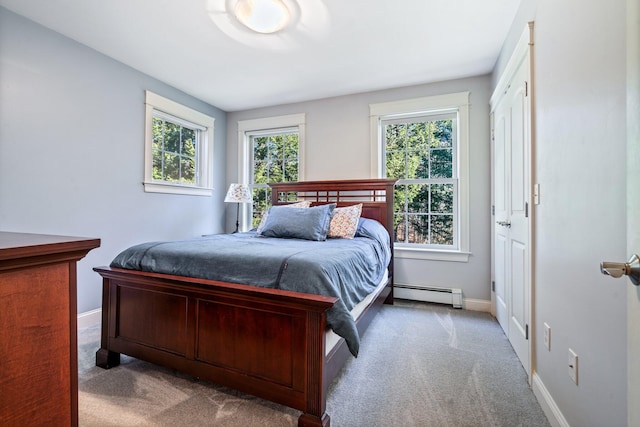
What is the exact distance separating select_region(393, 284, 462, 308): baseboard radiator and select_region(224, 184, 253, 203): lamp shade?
2166mm

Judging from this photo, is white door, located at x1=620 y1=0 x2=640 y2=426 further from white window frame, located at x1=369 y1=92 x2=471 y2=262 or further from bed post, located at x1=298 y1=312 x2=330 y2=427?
white window frame, located at x1=369 y1=92 x2=471 y2=262

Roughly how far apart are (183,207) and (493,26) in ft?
11.9

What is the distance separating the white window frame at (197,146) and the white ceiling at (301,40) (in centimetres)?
27

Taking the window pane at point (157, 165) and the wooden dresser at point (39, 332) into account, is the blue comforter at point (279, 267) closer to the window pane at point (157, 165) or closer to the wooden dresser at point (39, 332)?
the wooden dresser at point (39, 332)

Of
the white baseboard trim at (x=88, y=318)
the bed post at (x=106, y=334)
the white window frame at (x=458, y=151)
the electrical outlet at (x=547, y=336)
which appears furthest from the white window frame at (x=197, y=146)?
the electrical outlet at (x=547, y=336)

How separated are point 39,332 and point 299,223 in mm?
2156

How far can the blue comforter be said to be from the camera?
4.66ft

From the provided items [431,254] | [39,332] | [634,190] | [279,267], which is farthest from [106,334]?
[431,254]

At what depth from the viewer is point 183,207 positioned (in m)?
3.64

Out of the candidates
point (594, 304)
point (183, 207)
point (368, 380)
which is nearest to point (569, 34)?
point (594, 304)

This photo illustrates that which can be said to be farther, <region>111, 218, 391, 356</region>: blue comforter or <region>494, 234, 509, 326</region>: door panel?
<region>494, 234, 509, 326</region>: door panel

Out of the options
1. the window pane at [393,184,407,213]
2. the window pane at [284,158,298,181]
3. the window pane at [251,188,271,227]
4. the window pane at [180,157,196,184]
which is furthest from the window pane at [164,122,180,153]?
the window pane at [393,184,407,213]

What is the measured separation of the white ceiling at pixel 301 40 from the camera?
2.13m

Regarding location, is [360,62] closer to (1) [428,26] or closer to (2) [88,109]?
(1) [428,26]
